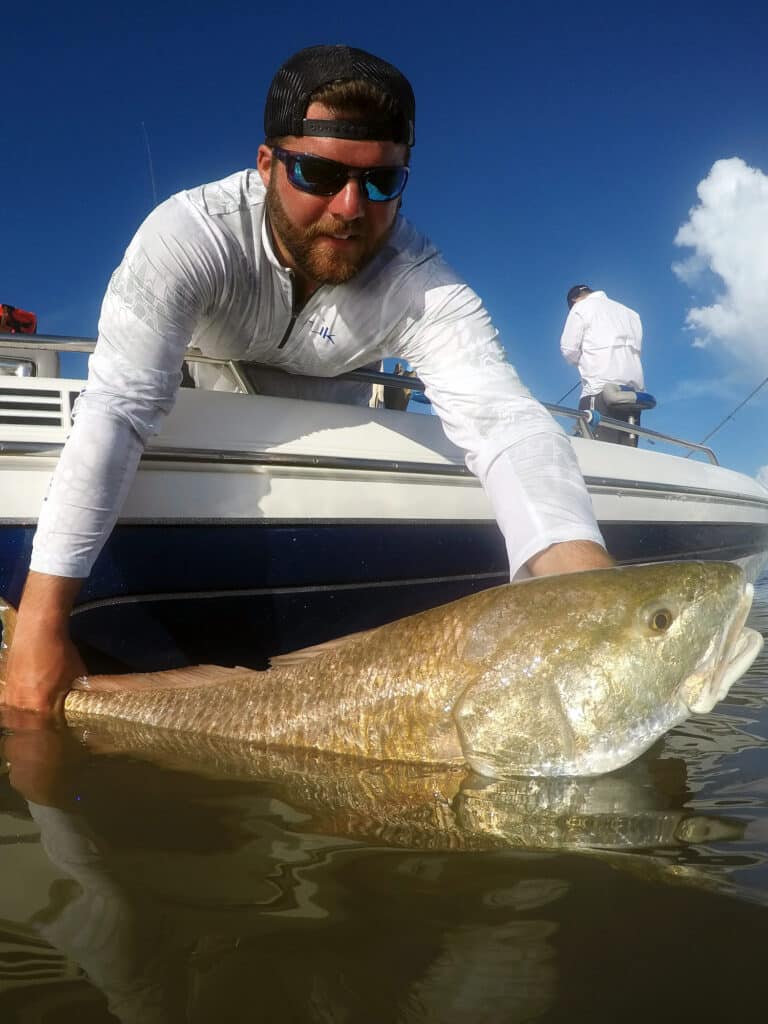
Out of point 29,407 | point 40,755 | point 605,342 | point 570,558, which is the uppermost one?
point 605,342

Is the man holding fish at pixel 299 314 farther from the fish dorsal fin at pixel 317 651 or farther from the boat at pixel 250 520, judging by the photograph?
the fish dorsal fin at pixel 317 651

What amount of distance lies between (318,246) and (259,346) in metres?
0.58

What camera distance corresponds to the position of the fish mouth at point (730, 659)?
77.2 inches

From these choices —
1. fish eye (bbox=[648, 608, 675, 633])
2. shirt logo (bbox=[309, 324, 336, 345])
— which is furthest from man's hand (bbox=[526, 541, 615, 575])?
shirt logo (bbox=[309, 324, 336, 345])

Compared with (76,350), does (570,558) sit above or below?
below

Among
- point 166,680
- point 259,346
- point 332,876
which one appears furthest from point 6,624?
→ point 332,876

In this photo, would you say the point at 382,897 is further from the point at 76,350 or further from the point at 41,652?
the point at 76,350

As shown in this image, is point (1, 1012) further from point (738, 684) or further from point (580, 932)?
point (738, 684)

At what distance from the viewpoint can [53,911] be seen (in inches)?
49.9

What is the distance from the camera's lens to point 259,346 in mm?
3471

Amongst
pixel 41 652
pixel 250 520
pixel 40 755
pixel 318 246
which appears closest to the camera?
pixel 40 755

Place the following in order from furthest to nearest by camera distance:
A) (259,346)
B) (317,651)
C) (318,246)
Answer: (259,346) → (318,246) → (317,651)

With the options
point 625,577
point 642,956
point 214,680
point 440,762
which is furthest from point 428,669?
point 642,956

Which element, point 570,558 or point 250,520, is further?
point 250,520
